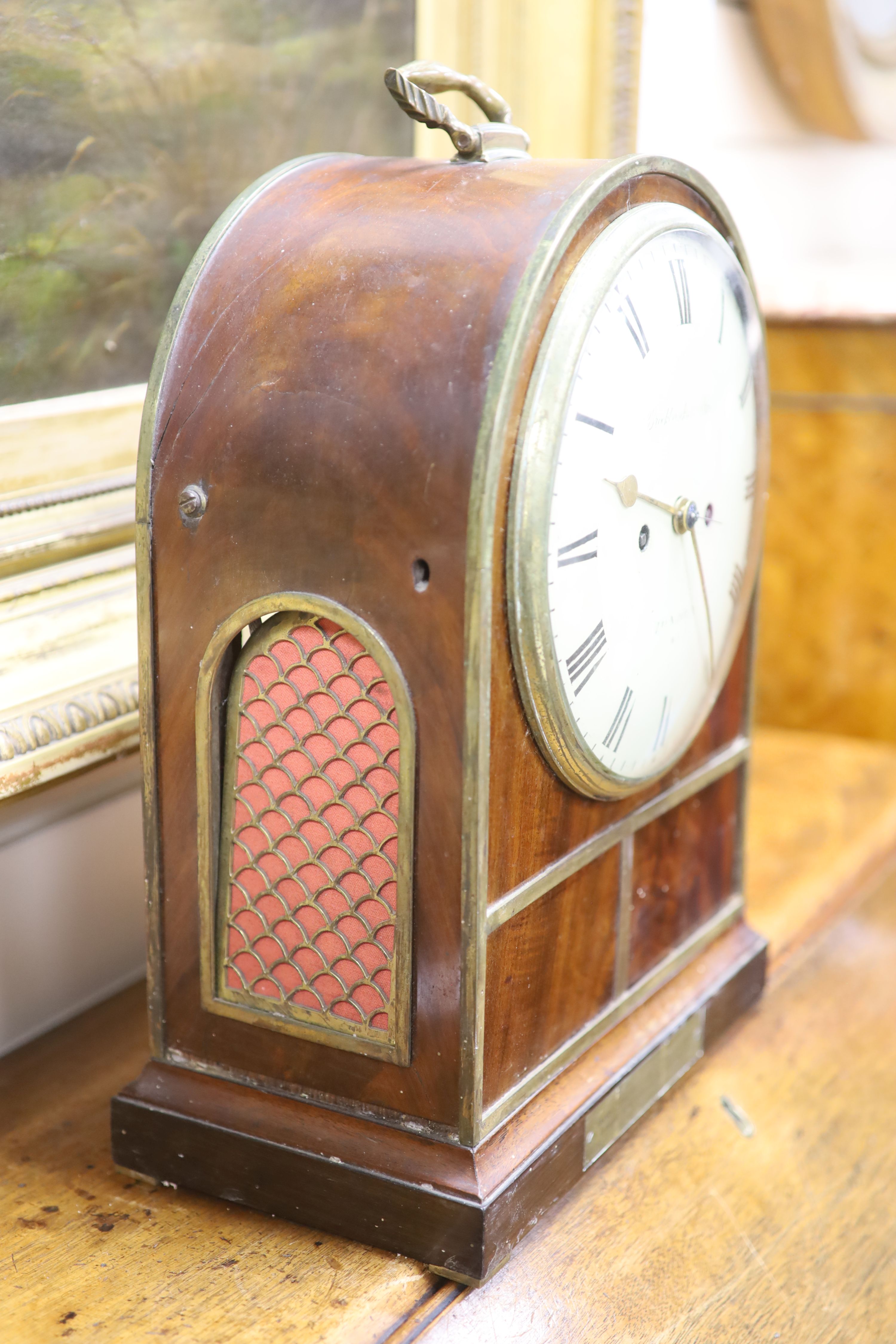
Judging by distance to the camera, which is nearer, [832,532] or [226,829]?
[226,829]

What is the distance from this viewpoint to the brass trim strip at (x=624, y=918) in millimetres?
1089

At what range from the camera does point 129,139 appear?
3.87ft

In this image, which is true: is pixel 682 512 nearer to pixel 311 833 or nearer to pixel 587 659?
pixel 587 659

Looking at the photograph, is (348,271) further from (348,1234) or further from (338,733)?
(348,1234)

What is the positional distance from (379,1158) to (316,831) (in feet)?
0.73

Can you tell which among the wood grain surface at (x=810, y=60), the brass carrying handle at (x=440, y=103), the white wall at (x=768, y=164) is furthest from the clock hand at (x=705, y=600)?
the wood grain surface at (x=810, y=60)

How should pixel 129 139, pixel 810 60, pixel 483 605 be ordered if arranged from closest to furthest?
pixel 483 605 → pixel 129 139 → pixel 810 60

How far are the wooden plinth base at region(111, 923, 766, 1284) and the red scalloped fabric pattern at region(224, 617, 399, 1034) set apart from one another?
0.26 feet

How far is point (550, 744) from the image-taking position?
912 millimetres

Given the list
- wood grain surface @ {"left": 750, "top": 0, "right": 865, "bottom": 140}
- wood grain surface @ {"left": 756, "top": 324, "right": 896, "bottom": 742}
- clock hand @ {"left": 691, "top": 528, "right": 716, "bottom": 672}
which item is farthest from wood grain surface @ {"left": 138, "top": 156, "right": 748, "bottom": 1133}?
wood grain surface @ {"left": 750, "top": 0, "right": 865, "bottom": 140}

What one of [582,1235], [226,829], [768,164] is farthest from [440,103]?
[768,164]

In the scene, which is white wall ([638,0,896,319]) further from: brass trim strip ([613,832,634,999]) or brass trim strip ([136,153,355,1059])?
brass trim strip ([613,832,634,999])

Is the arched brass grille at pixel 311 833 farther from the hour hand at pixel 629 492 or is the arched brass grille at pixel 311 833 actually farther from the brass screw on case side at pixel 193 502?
the hour hand at pixel 629 492

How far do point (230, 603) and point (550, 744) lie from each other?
230 mm
